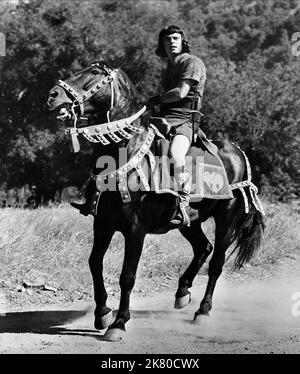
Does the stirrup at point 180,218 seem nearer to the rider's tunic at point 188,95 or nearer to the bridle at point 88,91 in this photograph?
the rider's tunic at point 188,95

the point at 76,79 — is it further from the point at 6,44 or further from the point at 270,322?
the point at 6,44

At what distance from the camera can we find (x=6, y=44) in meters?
20.2

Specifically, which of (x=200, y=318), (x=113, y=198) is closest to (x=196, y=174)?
(x=113, y=198)

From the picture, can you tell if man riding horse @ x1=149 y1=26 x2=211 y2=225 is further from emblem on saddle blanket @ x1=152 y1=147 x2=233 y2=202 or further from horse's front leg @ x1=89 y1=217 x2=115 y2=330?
horse's front leg @ x1=89 y1=217 x2=115 y2=330

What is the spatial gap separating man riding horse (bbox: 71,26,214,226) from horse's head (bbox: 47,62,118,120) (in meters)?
0.65

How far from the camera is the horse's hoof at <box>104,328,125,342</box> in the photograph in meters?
5.87

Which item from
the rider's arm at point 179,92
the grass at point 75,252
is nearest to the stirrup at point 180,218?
the rider's arm at point 179,92

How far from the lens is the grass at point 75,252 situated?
7879 mm

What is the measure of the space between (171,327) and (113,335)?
3.04ft

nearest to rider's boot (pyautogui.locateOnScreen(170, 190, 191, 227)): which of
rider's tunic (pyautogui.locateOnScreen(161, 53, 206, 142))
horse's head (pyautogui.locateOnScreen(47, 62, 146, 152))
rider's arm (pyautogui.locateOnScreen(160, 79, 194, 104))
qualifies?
rider's tunic (pyautogui.locateOnScreen(161, 53, 206, 142))

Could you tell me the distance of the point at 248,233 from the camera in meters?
7.94

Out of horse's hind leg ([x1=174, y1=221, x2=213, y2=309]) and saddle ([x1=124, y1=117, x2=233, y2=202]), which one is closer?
saddle ([x1=124, y1=117, x2=233, y2=202])

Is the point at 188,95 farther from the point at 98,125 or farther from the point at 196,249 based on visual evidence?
the point at 196,249

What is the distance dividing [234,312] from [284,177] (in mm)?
10760
